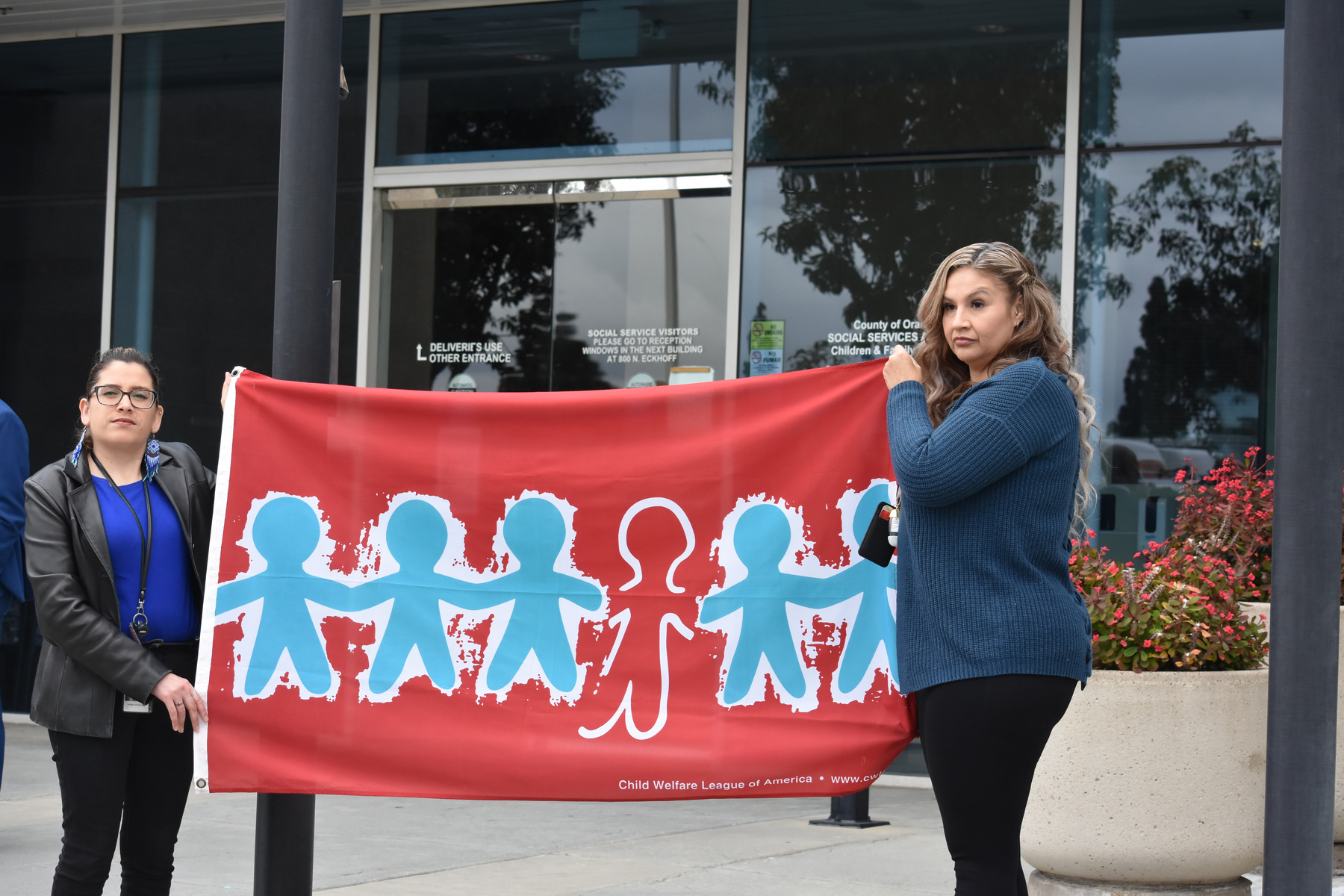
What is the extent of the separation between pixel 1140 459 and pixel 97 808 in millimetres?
6256

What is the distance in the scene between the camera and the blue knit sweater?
3162 mm

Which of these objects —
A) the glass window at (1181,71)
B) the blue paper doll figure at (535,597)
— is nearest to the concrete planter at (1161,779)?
the blue paper doll figure at (535,597)

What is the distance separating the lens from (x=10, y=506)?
→ 530 centimetres

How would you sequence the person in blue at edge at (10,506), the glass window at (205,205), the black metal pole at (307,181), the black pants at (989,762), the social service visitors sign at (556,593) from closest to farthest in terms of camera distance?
the black pants at (989,762) → the black metal pole at (307,181) → the social service visitors sign at (556,593) → the person in blue at edge at (10,506) → the glass window at (205,205)

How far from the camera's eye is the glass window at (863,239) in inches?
347

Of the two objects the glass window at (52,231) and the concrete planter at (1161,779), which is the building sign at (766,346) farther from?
the glass window at (52,231)

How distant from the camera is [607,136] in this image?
32.0 ft

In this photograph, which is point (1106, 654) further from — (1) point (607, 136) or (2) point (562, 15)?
(2) point (562, 15)

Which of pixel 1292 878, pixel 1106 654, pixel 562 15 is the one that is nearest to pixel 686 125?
pixel 562 15

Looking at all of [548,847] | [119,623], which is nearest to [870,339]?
[548,847]

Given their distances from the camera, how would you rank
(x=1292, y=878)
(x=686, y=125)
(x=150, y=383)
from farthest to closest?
(x=686, y=125)
(x=150, y=383)
(x=1292, y=878)

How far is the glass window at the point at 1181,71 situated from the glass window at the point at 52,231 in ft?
22.9

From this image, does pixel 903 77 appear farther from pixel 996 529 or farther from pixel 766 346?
pixel 996 529

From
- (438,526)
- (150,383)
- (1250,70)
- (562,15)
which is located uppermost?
(562,15)
